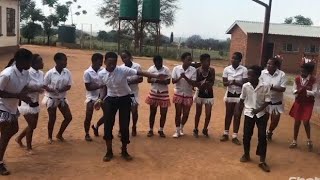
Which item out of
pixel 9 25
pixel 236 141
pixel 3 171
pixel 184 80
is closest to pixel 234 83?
pixel 184 80

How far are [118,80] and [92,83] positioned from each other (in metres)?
1.08

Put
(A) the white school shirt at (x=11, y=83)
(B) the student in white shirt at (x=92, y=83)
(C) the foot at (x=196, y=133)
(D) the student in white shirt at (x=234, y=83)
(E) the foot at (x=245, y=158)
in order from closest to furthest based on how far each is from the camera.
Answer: (A) the white school shirt at (x=11, y=83) → (E) the foot at (x=245, y=158) → (B) the student in white shirt at (x=92, y=83) → (D) the student in white shirt at (x=234, y=83) → (C) the foot at (x=196, y=133)

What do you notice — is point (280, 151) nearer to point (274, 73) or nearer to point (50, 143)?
point (274, 73)

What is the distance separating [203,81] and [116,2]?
45.1 metres

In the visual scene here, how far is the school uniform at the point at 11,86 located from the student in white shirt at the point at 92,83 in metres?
1.56

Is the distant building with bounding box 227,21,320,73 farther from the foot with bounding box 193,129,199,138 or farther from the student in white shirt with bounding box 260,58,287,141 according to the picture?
the student in white shirt with bounding box 260,58,287,141

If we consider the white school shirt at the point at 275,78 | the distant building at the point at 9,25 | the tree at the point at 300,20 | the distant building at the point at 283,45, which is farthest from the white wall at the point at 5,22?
the tree at the point at 300,20

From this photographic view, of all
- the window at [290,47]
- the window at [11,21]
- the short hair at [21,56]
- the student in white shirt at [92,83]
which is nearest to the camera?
the short hair at [21,56]

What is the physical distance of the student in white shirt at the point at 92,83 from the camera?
725 cm

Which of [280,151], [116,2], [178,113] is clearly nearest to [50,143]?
[178,113]

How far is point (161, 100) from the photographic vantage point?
792cm

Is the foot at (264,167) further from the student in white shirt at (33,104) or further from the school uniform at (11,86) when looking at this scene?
the school uniform at (11,86)

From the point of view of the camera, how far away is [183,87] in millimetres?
7965

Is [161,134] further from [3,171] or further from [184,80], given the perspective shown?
[3,171]
